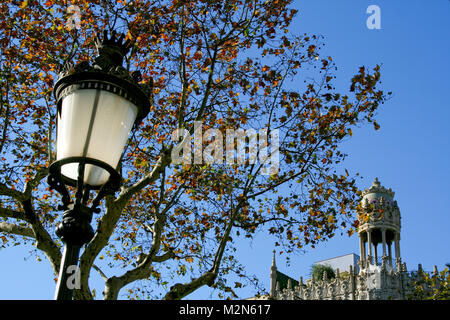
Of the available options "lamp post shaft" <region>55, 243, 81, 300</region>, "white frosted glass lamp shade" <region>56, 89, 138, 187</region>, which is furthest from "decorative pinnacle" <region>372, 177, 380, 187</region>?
"lamp post shaft" <region>55, 243, 81, 300</region>

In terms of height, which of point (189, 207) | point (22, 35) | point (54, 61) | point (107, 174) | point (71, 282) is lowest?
point (71, 282)

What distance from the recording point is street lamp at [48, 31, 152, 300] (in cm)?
470

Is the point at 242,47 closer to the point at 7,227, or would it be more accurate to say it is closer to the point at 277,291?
the point at 7,227

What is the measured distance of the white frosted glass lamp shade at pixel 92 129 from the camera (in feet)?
15.6

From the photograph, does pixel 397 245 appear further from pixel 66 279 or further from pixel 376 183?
pixel 66 279

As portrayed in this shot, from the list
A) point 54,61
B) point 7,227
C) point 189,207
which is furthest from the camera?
point 189,207

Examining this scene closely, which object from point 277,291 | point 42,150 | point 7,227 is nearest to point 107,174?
point 7,227

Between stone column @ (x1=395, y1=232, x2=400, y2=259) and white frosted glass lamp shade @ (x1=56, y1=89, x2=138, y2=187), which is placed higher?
stone column @ (x1=395, y1=232, x2=400, y2=259)

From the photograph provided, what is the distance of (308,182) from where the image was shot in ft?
46.0

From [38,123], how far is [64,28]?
2821 mm

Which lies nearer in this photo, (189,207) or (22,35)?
(22,35)

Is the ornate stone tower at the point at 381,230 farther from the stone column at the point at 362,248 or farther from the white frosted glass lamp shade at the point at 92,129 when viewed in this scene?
the white frosted glass lamp shade at the point at 92,129

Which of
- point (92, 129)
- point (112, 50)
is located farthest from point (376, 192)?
point (92, 129)

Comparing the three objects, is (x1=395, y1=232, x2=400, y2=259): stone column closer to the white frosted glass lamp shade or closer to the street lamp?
the street lamp
